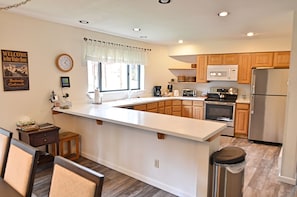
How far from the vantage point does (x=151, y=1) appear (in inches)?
97.1

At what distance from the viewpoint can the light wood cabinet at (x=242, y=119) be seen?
489cm

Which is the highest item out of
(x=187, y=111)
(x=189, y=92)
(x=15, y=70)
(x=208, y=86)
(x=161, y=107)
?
(x=15, y=70)

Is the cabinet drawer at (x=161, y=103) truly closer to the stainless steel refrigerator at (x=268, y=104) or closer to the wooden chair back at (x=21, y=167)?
the stainless steel refrigerator at (x=268, y=104)

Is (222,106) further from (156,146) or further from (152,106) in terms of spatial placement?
(156,146)

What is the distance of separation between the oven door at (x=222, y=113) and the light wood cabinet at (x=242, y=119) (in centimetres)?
9

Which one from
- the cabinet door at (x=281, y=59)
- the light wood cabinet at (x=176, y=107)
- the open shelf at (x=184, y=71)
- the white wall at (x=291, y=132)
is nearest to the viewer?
the white wall at (x=291, y=132)

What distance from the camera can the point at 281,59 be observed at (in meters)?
4.66

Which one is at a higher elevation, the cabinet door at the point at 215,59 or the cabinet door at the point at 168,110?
the cabinet door at the point at 215,59

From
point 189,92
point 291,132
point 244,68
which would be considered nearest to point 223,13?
point 291,132

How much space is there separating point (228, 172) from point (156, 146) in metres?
0.92

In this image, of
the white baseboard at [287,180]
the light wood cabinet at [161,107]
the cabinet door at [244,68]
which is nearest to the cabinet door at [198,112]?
the light wood cabinet at [161,107]

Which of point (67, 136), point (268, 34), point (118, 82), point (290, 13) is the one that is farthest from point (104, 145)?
point (268, 34)


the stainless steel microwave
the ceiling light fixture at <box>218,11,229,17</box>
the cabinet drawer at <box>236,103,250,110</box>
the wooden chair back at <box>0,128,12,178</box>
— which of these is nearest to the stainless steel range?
the cabinet drawer at <box>236,103,250,110</box>

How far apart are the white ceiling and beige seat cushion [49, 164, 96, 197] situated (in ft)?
6.61
